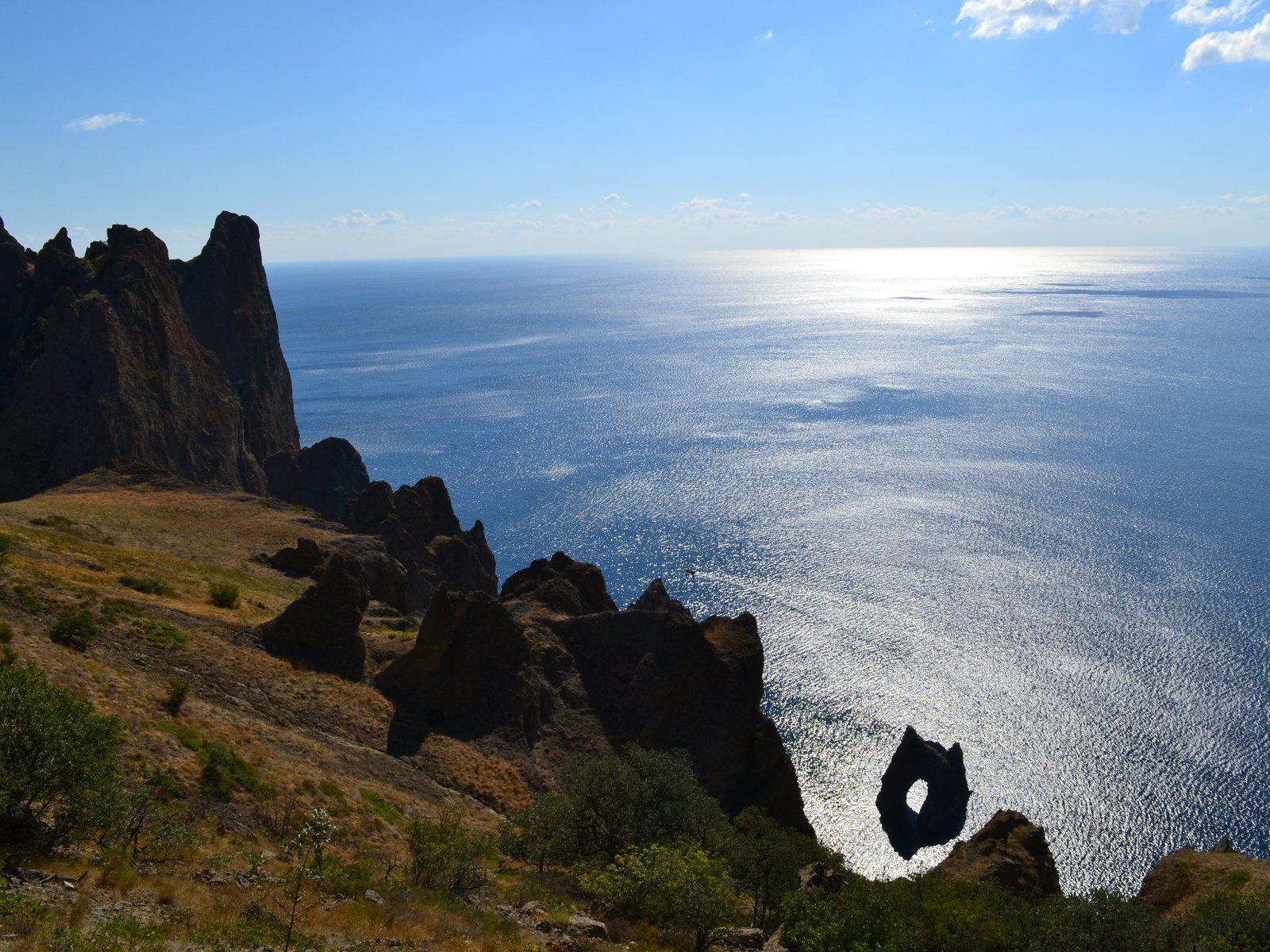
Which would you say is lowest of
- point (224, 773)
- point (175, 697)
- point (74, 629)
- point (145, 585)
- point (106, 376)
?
point (224, 773)

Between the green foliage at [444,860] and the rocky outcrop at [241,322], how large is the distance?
8756cm

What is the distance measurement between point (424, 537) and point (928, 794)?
52307 millimetres

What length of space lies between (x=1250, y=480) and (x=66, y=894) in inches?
7354

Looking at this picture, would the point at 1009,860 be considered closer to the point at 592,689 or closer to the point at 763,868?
the point at 763,868

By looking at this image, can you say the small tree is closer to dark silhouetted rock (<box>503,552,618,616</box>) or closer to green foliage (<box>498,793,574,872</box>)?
green foliage (<box>498,793,574,872</box>)

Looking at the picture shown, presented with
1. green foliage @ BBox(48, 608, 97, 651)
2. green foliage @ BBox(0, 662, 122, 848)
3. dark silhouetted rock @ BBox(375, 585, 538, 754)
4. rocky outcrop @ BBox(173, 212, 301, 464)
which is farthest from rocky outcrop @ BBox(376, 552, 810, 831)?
rocky outcrop @ BBox(173, 212, 301, 464)

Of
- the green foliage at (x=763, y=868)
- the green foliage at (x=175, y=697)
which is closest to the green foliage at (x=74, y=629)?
the green foliage at (x=175, y=697)

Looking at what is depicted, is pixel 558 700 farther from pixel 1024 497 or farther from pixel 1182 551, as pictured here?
pixel 1024 497

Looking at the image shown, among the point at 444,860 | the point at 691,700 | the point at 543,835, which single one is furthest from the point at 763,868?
the point at 444,860

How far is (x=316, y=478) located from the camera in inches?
4186

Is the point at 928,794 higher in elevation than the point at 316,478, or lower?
lower

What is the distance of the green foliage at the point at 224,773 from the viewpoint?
29766mm

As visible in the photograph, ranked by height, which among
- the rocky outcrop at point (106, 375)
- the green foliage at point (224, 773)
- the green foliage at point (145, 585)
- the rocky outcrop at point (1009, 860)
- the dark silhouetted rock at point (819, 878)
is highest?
the rocky outcrop at point (106, 375)

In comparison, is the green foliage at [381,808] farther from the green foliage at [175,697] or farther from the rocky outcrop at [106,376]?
the rocky outcrop at [106,376]
